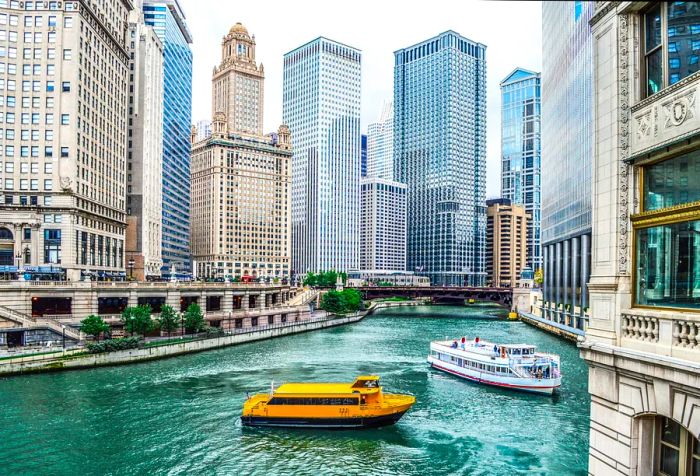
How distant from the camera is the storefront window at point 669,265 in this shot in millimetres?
13961

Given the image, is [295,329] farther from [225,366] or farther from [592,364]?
[592,364]

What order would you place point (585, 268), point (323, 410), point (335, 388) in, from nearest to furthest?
point (323, 410) → point (335, 388) → point (585, 268)

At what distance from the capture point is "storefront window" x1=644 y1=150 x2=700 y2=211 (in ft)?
46.1

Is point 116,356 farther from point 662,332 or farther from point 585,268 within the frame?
point 585,268

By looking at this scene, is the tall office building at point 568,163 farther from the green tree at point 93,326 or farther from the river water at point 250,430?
the green tree at point 93,326

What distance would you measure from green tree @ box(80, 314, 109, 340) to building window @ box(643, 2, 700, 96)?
8001 centimetres

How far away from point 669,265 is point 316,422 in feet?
130

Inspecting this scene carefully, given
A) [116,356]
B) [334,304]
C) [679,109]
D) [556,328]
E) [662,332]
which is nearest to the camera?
[679,109]

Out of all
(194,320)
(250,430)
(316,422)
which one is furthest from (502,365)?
(194,320)

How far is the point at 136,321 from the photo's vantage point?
87.6 m

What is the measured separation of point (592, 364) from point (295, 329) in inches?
4135

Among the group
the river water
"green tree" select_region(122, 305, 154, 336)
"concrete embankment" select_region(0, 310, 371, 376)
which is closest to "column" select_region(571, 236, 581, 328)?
the river water

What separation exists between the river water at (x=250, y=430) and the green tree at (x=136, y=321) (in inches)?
443

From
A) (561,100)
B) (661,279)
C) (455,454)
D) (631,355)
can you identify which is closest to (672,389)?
(631,355)
